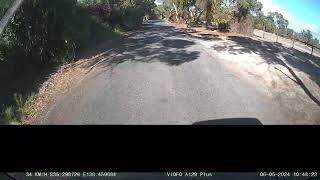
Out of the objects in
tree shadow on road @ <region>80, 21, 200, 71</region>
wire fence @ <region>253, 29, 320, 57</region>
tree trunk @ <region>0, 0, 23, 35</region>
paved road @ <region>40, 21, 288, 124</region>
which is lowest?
paved road @ <region>40, 21, 288, 124</region>

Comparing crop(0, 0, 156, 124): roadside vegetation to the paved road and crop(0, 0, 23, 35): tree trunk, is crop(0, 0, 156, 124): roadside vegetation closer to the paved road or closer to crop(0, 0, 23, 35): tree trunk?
crop(0, 0, 23, 35): tree trunk

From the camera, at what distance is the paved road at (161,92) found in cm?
343

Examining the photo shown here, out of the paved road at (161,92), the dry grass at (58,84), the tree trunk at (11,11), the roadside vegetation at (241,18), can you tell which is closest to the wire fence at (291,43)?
the roadside vegetation at (241,18)

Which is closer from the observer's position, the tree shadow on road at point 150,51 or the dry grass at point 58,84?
the dry grass at point 58,84

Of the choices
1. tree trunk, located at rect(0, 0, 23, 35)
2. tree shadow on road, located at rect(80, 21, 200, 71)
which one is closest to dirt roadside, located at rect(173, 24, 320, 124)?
tree shadow on road, located at rect(80, 21, 200, 71)

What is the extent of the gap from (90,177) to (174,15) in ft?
5.49

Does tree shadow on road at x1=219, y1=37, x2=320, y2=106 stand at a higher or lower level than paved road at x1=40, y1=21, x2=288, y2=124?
higher

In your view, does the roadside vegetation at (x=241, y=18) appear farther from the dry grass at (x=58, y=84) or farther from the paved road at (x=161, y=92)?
the dry grass at (x=58, y=84)

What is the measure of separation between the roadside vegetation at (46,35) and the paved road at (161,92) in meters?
0.28

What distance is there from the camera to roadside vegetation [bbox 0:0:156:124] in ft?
11.2

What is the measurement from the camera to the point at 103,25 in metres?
4.07

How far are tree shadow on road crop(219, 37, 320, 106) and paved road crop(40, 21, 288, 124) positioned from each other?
0.28m

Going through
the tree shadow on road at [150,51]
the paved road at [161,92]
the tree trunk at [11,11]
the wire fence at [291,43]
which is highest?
the tree trunk at [11,11]

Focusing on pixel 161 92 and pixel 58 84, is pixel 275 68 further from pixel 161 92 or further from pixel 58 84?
pixel 58 84
